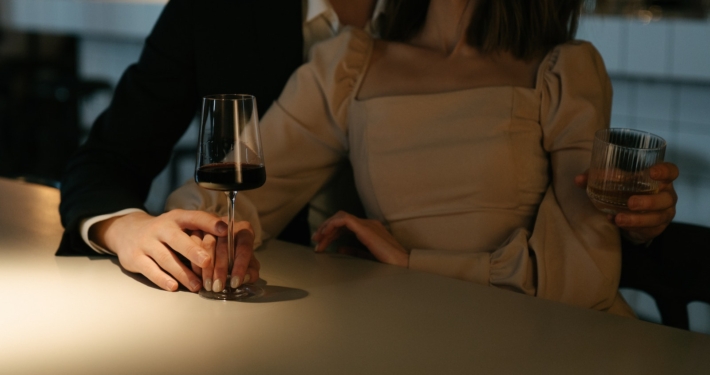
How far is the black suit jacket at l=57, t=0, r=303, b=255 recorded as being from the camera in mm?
1818

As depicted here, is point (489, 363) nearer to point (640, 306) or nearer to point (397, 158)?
point (397, 158)

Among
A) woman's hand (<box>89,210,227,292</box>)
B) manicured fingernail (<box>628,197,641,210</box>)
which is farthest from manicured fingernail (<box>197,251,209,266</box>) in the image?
manicured fingernail (<box>628,197,641,210</box>)

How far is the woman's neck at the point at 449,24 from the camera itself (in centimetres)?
174

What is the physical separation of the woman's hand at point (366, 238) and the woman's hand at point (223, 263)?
0.19m

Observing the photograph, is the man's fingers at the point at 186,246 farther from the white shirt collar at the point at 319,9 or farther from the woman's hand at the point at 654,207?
the white shirt collar at the point at 319,9

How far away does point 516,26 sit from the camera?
1.67 meters

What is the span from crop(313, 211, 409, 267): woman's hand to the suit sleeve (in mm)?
481

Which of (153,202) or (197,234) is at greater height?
(197,234)

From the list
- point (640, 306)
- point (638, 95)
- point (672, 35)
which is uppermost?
point (672, 35)

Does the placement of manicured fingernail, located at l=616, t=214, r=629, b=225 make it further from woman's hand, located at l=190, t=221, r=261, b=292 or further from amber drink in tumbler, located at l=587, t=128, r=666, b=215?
woman's hand, located at l=190, t=221, r=261, b=292

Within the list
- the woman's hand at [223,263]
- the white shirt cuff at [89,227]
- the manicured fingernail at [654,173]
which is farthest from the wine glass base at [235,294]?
the manicured fingernail at [654,173]

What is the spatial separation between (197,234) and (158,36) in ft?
2.32

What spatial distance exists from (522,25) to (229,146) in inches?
32.0

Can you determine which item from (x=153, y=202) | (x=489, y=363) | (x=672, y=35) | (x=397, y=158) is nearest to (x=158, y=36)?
(x=397, y=158)
